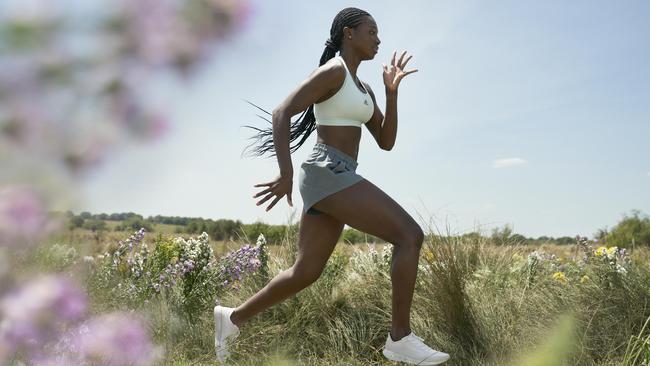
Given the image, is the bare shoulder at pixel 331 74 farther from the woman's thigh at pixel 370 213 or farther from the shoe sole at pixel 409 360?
the shoe sole at pixel 409 360

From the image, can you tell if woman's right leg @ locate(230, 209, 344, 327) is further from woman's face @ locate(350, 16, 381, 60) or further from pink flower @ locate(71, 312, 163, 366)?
pink flower @ locate(71, 312, 163, 366)

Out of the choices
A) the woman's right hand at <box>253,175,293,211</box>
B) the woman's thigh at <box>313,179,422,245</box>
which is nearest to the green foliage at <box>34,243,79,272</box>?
the woman's right hand at <box>253,175,293,211</box>

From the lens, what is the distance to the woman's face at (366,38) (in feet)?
9.96

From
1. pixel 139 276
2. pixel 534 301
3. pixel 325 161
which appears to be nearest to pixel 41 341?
pixel 325 161

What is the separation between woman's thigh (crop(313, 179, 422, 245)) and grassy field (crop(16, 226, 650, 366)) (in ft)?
2.47

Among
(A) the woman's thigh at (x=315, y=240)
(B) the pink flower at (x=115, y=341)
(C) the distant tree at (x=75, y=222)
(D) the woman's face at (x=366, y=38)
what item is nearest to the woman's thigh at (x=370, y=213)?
(A) the woman's thigh at (x=315, y=240)

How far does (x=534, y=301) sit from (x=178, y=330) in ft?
7.82

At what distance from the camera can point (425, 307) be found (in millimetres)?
3746

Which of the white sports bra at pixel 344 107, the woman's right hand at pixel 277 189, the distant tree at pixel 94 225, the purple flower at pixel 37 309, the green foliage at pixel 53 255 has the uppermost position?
the white sports bra at pixel 344 107

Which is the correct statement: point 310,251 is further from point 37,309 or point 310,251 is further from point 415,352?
point 37,309

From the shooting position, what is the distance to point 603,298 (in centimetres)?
393

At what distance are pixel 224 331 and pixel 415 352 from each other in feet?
3.71

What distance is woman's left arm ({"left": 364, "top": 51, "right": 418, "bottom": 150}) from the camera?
10.2 feet

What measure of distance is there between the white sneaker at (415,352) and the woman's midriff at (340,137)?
0.95 meters
